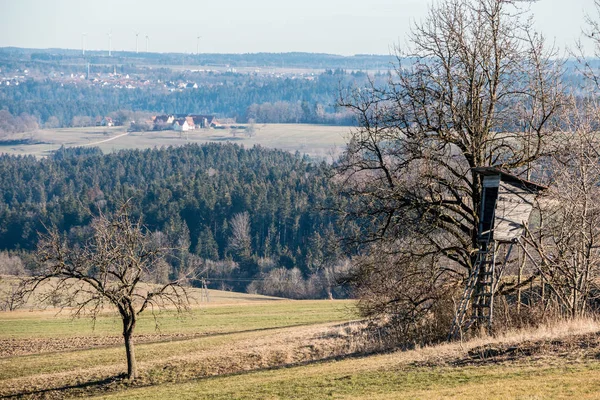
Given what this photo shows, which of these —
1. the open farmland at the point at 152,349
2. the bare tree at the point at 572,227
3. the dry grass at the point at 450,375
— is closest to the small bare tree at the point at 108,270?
the open farmland at the point at 152,349

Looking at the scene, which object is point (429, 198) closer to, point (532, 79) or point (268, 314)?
point (532, 79)

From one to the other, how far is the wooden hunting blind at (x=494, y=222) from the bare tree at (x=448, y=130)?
1.26 meters

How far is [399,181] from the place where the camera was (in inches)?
979

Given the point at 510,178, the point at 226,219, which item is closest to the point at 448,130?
the point at 510,178

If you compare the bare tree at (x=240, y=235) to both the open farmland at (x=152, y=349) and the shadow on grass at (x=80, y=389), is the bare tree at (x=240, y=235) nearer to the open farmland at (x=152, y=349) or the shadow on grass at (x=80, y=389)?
the open farmland at (x=152, y=349)

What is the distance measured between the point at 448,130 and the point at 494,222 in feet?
11.0

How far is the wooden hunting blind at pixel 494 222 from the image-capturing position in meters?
23.0

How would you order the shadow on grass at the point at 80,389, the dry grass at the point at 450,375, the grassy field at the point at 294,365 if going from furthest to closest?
the shadow on grass at the point at 80,389 < the grassy field at the point at 294,365 < the dry grass at the point at 450,375

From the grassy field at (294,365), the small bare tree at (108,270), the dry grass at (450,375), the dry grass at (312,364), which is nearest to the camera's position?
the dry grass at (450,375)

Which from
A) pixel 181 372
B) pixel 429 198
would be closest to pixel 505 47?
pixel 429 198

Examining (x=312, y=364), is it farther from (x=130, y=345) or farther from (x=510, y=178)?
(x=510, y=178)

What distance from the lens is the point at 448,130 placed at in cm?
2483

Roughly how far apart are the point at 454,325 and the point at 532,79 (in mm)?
7992

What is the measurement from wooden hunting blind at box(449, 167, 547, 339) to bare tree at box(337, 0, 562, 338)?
4.13ft
